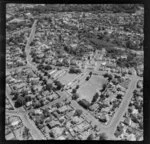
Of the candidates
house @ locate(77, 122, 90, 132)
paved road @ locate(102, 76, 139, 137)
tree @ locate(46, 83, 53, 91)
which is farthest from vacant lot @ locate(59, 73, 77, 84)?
paved road @ locate(102, 76, 139, 137)

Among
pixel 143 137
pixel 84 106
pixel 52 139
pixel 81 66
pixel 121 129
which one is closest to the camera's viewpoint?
pixel 143 137

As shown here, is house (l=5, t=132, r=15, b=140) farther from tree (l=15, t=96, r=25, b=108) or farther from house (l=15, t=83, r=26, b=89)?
house (l=15, t=83, r=26, b=89)

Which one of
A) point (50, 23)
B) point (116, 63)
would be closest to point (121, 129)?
point (116, 63)

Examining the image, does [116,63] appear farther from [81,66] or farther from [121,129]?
[121,129]

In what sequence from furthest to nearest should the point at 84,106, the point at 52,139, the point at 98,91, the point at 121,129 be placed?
the point at 98,91, the point at 84,106, the point at 121,129, the point at 52,139

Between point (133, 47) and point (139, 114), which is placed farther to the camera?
point (133, 47)

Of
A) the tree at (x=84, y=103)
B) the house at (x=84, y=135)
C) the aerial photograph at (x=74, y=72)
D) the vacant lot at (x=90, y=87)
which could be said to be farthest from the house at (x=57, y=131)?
the vacant lot at (x=90, y=87)

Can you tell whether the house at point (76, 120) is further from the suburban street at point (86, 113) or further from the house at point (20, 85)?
the house at point (20, 85)

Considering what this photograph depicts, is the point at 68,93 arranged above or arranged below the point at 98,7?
below
